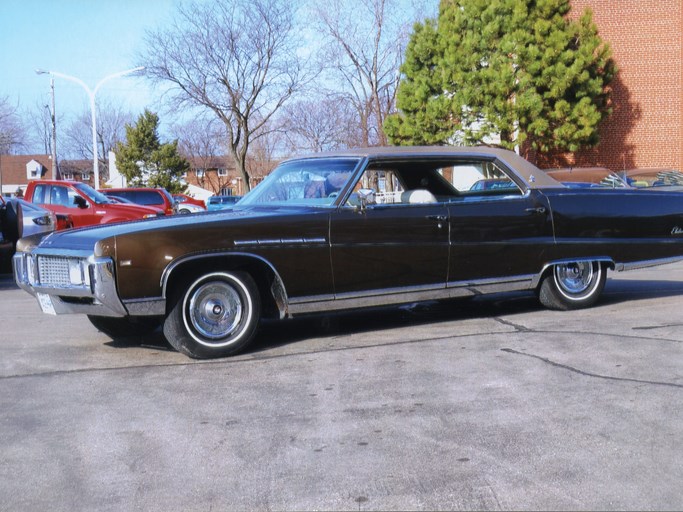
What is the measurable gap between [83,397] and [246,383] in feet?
3.36

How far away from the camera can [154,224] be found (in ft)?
19.7

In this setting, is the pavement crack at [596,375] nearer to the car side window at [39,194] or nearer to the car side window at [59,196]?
the car side window at [59,196]

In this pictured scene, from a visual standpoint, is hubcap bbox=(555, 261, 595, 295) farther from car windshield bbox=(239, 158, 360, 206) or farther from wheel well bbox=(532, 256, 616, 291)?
car windshield bbox=(239, 158, 360, 206)

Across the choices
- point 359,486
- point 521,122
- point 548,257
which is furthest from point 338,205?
point 521,122

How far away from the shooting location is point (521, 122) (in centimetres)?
2872

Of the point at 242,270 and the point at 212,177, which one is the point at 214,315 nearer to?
the point at 242,270

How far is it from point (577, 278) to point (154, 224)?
4.05 meters

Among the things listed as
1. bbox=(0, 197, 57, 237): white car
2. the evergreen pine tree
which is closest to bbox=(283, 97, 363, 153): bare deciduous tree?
the evergreen pine tree

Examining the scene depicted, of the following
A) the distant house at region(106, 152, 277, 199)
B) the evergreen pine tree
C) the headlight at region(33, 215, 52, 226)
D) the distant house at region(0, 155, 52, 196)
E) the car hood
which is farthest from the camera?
the distant house at region(106, 152, 277, 199)

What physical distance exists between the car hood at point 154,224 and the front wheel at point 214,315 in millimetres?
416

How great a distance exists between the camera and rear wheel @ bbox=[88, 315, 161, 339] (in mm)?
6910

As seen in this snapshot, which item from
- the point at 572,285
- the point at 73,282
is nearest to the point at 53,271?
the point at 73,282

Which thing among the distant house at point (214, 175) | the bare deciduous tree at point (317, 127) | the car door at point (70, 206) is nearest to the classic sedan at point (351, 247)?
the car door at point (70, 206)

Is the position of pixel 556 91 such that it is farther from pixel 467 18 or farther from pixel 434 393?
pixel 434 393
